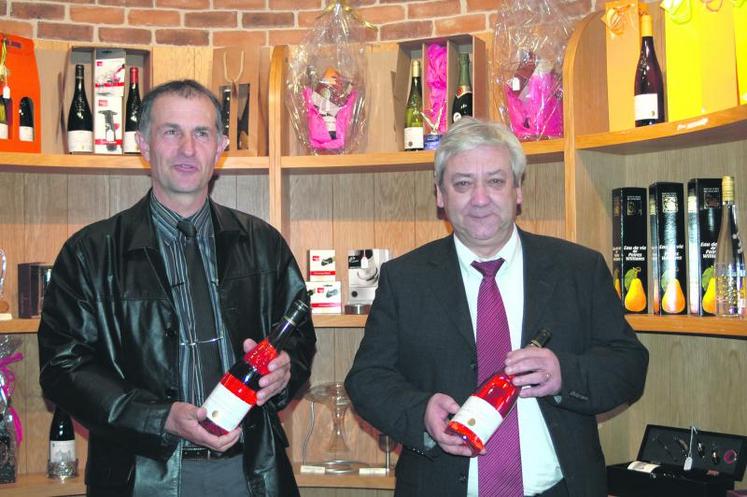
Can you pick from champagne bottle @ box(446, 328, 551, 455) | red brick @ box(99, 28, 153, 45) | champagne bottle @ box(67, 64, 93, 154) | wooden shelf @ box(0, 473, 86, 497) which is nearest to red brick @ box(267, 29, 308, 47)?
red brick @ box(99, 28, 153, 45)

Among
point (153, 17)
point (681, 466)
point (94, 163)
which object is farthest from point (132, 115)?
point (681, 466)

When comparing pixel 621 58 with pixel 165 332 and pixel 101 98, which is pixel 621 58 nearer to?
pixel 165 332

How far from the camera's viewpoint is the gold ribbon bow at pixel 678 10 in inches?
93.0

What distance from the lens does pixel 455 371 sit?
193 centimetres

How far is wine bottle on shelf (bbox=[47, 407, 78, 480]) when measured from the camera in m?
2.87

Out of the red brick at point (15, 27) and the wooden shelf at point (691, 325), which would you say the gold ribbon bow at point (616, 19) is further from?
the red brick at point (15, 27)

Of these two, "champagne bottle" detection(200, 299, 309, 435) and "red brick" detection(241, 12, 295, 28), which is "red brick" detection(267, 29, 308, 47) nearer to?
"red brick" detection(241, 12, 295, 28)

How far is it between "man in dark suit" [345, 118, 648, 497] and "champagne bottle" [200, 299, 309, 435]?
206mm

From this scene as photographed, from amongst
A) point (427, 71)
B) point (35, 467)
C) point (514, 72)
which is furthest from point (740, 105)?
point (35, 467)

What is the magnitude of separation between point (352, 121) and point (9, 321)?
4.16ft

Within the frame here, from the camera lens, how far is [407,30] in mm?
3670

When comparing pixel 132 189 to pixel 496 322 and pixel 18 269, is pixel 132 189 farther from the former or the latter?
pixel 496 322

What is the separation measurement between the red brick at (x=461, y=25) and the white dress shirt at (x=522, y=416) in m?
1.81

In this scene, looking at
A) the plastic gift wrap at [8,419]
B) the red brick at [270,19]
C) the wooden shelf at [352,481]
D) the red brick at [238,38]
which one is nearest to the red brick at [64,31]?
the red brick at [238,38]
